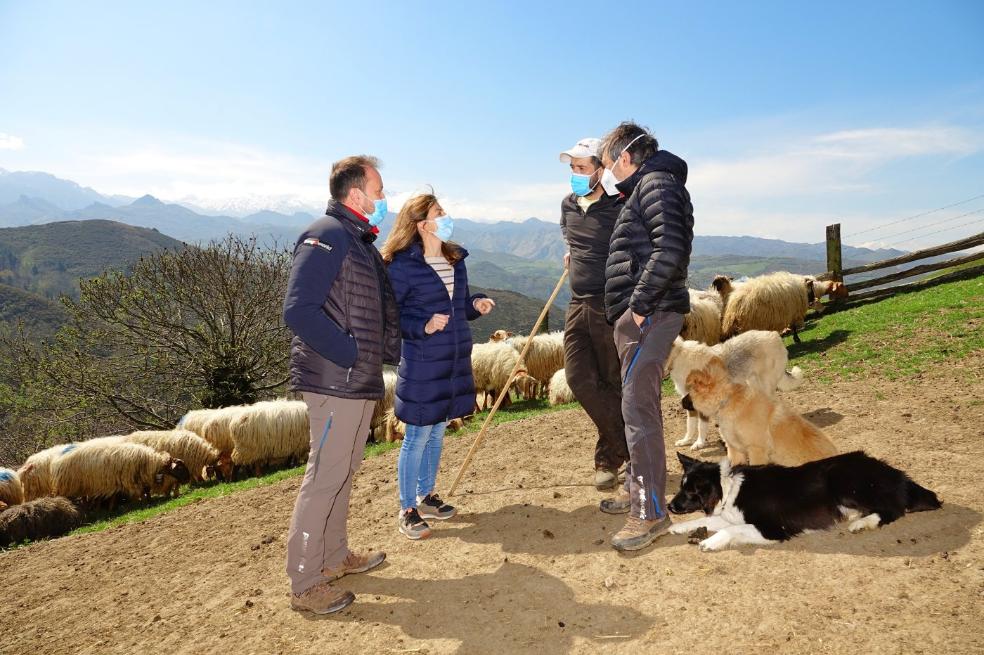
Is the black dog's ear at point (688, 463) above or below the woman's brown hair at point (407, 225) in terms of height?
below

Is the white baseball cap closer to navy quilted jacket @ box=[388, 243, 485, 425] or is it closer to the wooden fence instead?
navy quilted jacket @ box=[388, 243, 485, 425]

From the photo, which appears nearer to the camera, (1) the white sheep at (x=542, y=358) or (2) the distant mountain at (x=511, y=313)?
(1) the white sheep at (x=542, y=358)

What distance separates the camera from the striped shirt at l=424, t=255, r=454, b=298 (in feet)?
14.9

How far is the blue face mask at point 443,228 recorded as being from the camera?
4.41 metres

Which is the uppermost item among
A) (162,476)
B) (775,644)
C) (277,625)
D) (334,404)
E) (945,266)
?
(945,266)

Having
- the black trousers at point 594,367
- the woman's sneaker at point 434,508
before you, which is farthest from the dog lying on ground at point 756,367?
the woman's sneaker at point 434,508

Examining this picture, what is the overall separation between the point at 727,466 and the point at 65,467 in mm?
12177

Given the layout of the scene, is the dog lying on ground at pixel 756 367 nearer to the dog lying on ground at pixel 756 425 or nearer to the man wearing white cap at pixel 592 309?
the man wearing white cap at pixel 592 309

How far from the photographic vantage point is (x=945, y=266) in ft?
48.7

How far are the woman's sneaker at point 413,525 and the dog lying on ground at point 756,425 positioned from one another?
253cm

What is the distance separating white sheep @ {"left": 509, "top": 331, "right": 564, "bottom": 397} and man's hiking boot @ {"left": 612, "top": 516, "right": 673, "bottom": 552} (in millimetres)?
9089

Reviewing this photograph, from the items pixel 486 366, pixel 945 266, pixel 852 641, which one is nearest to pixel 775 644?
pixel 852 641

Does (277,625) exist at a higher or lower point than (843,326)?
lower

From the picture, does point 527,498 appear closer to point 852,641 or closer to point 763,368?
point 852,641
